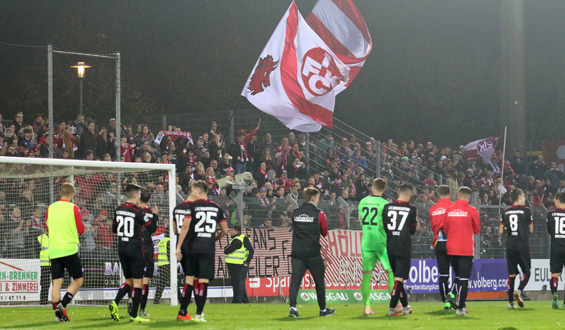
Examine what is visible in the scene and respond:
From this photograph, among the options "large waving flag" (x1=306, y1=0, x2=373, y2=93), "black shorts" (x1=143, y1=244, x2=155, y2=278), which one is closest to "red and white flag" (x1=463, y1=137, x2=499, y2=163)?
"large waving flag" (x1=306, y1=0, x2=373, y2=93)

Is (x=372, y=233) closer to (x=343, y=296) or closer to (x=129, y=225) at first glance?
(x=129, y=225)

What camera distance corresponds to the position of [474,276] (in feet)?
84.7

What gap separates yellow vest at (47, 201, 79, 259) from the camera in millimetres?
14156

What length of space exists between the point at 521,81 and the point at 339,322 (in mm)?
28753

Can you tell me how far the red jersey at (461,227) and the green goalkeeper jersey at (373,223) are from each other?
1059mm

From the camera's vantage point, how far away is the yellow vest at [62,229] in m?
14.2

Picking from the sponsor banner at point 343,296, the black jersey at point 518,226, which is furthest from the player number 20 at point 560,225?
→ the sponsor banner at point 343,296

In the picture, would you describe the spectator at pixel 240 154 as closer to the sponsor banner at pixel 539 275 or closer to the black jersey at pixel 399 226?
the sponsor banner at pixel 539 275

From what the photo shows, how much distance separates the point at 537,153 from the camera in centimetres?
4475

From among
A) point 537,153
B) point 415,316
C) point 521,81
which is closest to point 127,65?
point 521,81

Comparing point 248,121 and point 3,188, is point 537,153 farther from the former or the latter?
point 3,188

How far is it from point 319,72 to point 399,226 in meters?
9.81

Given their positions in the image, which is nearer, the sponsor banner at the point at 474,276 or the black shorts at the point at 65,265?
the black shorts at the point at 65,265

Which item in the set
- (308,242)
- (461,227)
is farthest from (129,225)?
(461,227)
